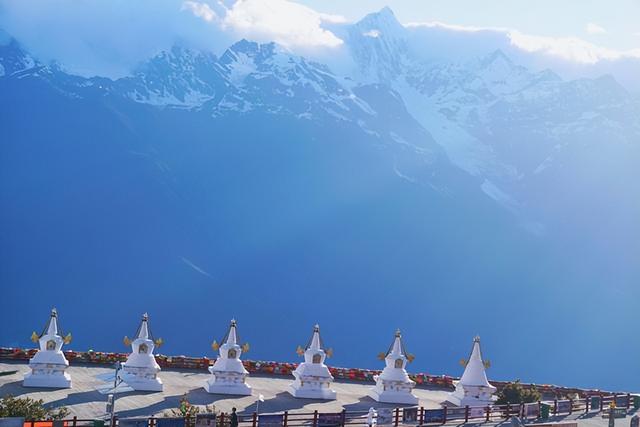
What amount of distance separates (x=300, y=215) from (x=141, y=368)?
10173 centimetres

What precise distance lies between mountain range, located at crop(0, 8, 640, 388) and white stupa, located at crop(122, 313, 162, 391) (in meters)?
64.0

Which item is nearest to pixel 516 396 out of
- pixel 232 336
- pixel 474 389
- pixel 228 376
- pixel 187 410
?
pixel 474 389

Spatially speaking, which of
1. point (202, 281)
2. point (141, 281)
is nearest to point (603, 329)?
point (202, 281)

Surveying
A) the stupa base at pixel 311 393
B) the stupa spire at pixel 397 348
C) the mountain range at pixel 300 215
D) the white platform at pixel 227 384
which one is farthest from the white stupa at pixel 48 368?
the mountain range at pixel 300 215

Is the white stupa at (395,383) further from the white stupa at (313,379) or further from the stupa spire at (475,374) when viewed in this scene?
the stupa spire at (475,374)

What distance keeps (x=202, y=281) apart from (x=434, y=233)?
43.2 m

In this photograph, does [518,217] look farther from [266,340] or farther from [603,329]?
[266,340]

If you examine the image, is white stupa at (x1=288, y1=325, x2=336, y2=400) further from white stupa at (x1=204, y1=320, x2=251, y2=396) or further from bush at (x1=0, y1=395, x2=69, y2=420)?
bush at (x1=0, y1=395, x2=69, y2=420)

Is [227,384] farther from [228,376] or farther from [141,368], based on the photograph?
[141,368]

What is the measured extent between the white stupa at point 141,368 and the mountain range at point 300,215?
64.0m

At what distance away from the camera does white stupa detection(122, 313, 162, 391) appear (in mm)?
28531

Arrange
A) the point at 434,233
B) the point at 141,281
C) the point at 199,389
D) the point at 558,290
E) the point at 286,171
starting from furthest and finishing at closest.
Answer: the point at 286,171
the point at 434,233
the point at 558,290
the point at 141,281
the point at 199,389

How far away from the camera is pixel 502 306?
112 metres

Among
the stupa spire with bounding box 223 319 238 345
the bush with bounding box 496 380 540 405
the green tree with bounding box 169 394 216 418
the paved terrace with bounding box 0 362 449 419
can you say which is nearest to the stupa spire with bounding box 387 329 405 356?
the paved terrace with bounding box 0 362 449 419
